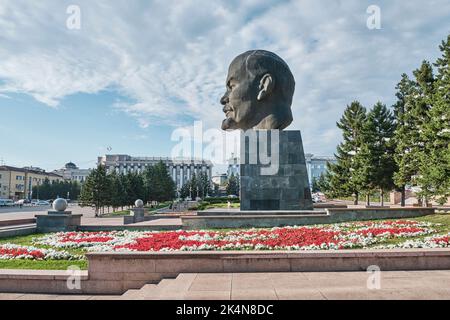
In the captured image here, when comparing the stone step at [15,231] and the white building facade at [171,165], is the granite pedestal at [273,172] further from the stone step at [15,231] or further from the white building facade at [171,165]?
the white building facade at [171,165]

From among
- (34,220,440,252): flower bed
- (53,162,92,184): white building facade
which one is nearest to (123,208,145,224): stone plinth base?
(34,220,440,252): flower bed

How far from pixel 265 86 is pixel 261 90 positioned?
0.76 ft

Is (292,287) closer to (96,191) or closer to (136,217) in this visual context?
(136,217)

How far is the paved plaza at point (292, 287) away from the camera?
403 centimetres

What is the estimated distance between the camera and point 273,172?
Result: 1333 centimetres

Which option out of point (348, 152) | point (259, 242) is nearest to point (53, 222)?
point (259, 242)

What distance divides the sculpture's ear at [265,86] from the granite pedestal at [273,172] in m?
1.51

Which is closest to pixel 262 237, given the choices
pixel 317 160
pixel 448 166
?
pixel 448 166

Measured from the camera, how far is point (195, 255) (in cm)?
529
